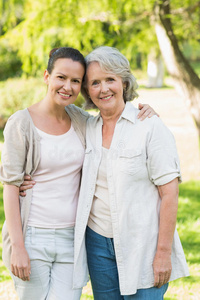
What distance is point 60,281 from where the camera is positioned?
8.16 ft

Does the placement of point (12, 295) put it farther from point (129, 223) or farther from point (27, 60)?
point (27, 60)

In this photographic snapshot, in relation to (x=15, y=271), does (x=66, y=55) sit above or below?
above

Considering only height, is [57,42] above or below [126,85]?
above

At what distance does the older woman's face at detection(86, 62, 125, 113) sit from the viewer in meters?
2.50

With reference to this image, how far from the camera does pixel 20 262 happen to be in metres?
2.37

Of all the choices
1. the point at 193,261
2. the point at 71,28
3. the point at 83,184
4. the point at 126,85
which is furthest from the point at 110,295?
the point at 71,28

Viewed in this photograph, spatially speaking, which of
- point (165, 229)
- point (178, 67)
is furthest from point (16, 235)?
point (178, 67)

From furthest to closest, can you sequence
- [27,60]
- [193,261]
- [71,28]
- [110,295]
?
[27,60] → [71,28] → [193,261] → [110,295]

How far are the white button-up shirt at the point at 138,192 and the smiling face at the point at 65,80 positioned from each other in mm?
372

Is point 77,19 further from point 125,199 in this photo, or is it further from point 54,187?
point 125,199

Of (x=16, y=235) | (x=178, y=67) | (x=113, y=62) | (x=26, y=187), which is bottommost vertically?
(x=16, y=235)

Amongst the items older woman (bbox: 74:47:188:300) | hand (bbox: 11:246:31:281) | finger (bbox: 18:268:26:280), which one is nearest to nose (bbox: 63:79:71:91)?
older woman (bbox: 74:47:188:300)

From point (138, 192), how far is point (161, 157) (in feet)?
0.75

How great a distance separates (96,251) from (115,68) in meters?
1.05
